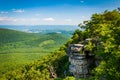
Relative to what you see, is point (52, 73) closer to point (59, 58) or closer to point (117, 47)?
point (59, 58)

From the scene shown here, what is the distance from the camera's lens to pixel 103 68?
1096 inches

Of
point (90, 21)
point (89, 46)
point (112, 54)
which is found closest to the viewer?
point (112, 54)

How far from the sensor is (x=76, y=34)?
58094 mm

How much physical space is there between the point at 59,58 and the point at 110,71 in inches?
1263

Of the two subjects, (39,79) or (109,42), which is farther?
(39,79)

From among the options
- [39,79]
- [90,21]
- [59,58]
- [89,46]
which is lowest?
[39,79]

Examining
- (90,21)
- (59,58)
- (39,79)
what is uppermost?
(90,21)

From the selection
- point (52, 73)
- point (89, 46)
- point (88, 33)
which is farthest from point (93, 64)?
point (52, 73)

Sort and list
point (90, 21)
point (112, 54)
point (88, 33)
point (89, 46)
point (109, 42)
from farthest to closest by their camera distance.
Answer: point (90, 21) < point (88, 33) < point (89, 46) < point (109, 42) < point (112, 54)

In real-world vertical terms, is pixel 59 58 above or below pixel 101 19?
below

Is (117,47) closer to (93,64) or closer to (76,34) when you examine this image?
(93,64)

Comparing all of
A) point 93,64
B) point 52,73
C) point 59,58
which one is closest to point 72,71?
point 93,64

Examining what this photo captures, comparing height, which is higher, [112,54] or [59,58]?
[112,54]

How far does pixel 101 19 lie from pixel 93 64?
1472cm
